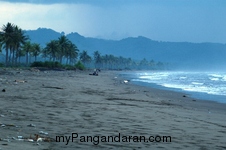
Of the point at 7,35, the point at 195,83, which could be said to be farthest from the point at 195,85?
the point at 7,35

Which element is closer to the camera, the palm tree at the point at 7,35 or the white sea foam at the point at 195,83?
the white sea foam at the point at 195,83

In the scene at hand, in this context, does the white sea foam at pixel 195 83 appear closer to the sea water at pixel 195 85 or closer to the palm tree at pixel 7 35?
the sea water at pixel 195 85

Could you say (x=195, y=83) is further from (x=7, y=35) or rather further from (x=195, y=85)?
(x=7, y=35)

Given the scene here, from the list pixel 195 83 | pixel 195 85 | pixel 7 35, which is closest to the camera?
pixel 195 85

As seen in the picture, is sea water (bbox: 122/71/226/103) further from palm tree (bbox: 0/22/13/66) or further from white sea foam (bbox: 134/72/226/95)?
palm tree (bbox: 0/22/13/66)

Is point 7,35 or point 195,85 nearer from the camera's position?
A: point 195,85

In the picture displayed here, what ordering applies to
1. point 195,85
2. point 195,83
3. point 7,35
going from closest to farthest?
point 195,85 < point 195,83 < point 7,35

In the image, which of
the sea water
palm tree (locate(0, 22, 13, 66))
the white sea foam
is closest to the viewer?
the sea water

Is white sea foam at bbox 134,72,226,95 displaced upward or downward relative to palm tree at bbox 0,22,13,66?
downward

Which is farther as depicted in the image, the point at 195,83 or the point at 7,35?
the point at 7,35

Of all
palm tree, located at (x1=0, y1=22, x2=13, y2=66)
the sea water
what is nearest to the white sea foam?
the sea water

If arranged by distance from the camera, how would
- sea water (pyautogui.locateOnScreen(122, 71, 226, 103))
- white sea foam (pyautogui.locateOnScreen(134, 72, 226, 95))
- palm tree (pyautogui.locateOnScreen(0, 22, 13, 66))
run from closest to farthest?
sea water (pyautogui.locateOnScreen(122, 71, 226, 103)), white sea foam (pyautogui.locateOnScreen(134, 72, 226, 95)), palm tree (pyautogui.locateOnScreen(0, 22, 13, 66))

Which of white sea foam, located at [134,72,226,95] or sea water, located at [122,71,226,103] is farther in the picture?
white sea foam, located at [134,72,226,95]

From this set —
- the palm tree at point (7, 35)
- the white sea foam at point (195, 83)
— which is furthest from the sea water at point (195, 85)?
the palm tree at point (7, 35)
